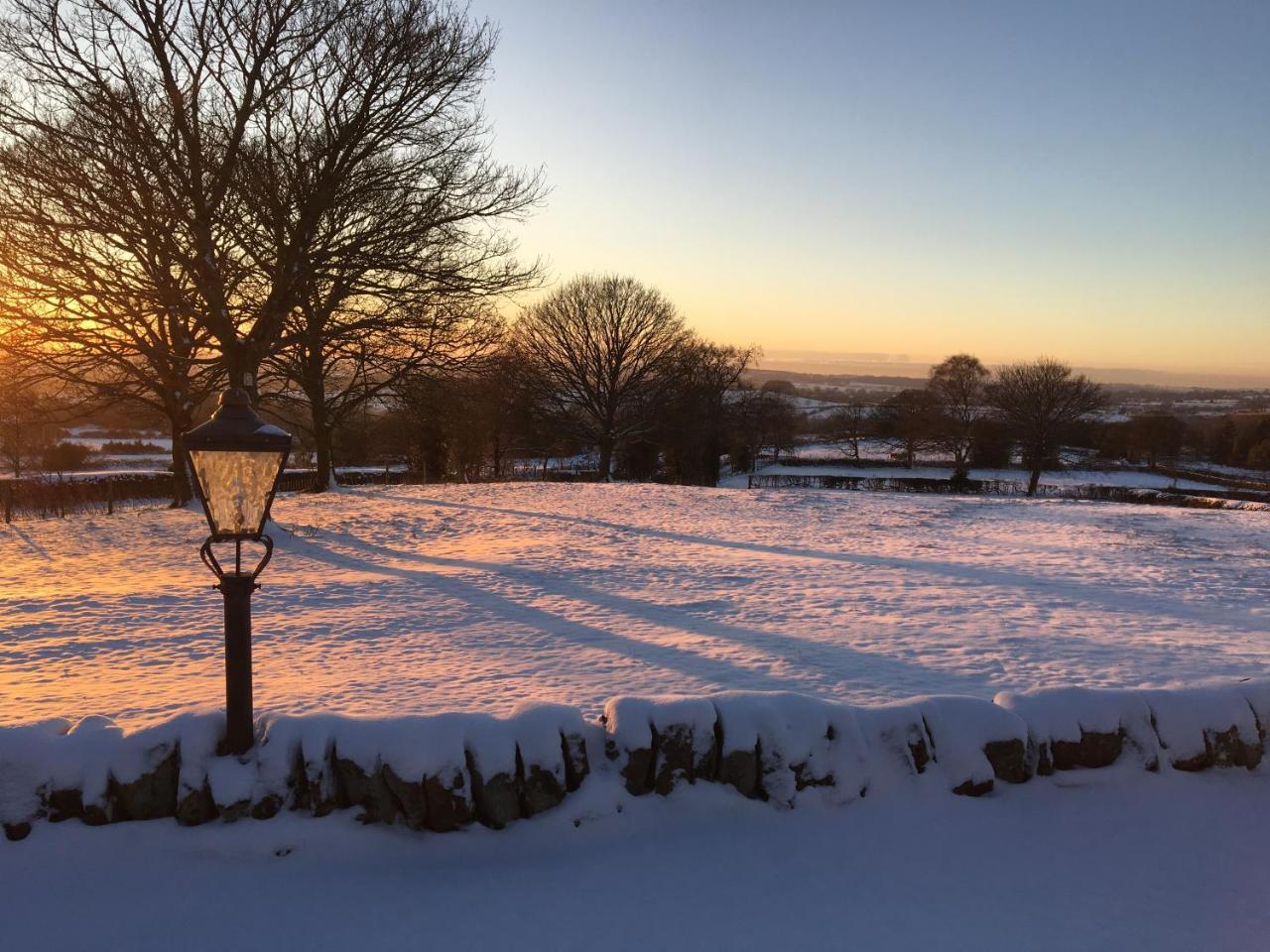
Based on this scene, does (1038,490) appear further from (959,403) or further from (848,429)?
(848,429)

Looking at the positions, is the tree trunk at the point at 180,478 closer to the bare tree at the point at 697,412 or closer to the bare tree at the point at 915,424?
the bare tree at the point at 697,412

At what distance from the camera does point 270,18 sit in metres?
11.6

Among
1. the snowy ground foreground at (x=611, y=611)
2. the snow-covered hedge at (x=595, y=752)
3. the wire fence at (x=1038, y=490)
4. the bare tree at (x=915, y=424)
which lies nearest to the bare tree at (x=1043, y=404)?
the wire fence at (x=1038, y=490)

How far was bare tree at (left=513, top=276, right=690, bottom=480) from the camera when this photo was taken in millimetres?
32875

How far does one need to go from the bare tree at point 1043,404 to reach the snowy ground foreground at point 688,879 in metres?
40.0

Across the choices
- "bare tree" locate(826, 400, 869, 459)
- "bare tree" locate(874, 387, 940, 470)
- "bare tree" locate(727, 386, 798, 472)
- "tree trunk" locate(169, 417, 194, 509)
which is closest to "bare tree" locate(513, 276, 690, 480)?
"bare tree" locate(727, 386, 798, 472)

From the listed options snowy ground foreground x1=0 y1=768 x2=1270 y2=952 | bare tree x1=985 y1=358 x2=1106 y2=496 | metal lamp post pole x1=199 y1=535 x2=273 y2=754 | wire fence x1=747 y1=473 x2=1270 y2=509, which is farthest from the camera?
bare tree x1=985 y1=358 x2=1106 y2=496

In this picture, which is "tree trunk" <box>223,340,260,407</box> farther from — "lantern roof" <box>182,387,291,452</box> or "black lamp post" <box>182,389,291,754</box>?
"black lamp post" <box>182,389,291,754</box>

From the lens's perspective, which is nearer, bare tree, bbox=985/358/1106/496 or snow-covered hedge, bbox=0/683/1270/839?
snow-covered hedge, bbox=0/683/1270/839

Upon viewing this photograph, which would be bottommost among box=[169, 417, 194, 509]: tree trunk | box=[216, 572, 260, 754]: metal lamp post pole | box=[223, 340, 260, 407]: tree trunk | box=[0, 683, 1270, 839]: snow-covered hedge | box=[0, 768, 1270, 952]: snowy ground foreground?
box=[0, 768, 1270, 952]: snowy ground foreground

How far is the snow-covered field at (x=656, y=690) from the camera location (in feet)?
11.3

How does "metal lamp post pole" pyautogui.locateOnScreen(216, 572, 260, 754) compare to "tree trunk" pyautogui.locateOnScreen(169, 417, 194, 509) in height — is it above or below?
below

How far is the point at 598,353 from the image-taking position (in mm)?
33344

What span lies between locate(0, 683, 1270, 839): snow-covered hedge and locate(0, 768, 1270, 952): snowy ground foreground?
118mm
